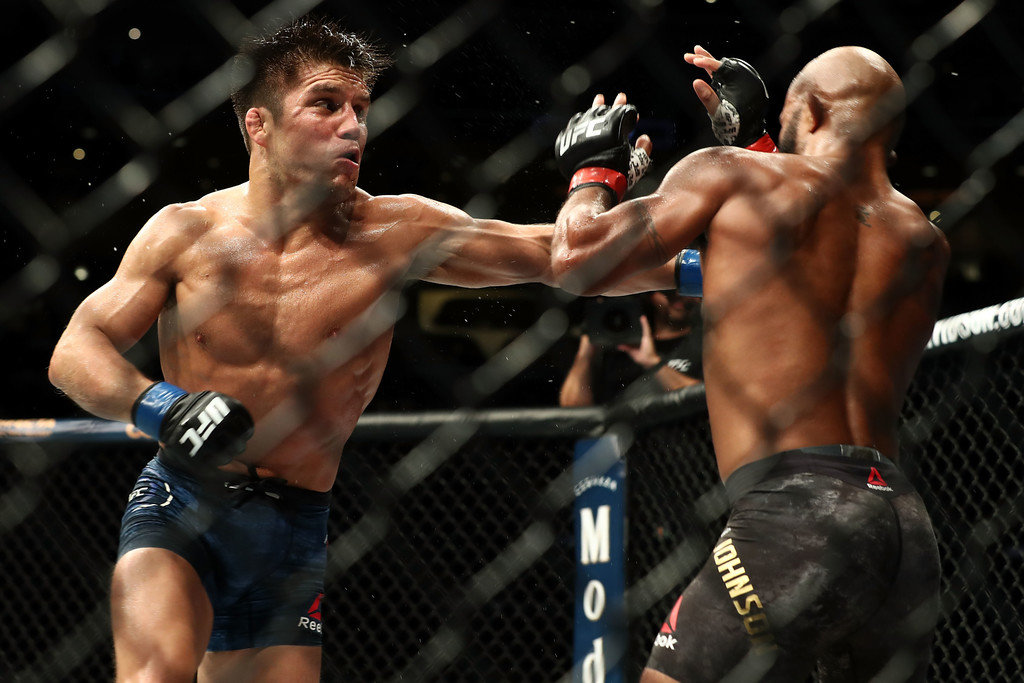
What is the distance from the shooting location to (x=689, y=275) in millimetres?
2133

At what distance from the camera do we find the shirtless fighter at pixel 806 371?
1.50 m

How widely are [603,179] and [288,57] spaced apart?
0.71 meters

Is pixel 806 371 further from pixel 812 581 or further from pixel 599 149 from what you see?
pixel 599 149

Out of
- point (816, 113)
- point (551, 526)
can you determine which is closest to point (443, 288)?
point (551, 526)

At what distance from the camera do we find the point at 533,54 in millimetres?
4914

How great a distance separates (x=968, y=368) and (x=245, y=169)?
3.41 metres

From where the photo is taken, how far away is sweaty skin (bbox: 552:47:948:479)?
5.24ft

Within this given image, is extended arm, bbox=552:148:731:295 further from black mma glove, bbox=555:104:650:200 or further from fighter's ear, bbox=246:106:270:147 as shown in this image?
fighter's ear, bbox=246:106:270:147

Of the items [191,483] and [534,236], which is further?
[534,236]

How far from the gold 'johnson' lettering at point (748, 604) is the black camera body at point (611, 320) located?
1662mm

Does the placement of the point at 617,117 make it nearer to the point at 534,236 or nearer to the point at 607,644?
the point at 534,236

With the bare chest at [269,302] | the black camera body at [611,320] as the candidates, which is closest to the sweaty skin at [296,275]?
the bare chest at [269,302]

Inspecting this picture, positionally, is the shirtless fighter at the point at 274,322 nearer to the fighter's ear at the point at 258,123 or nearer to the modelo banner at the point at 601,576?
the fighter's ear at the point at 258,123

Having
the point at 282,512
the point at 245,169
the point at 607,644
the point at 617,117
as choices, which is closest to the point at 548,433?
the point at 607,644
